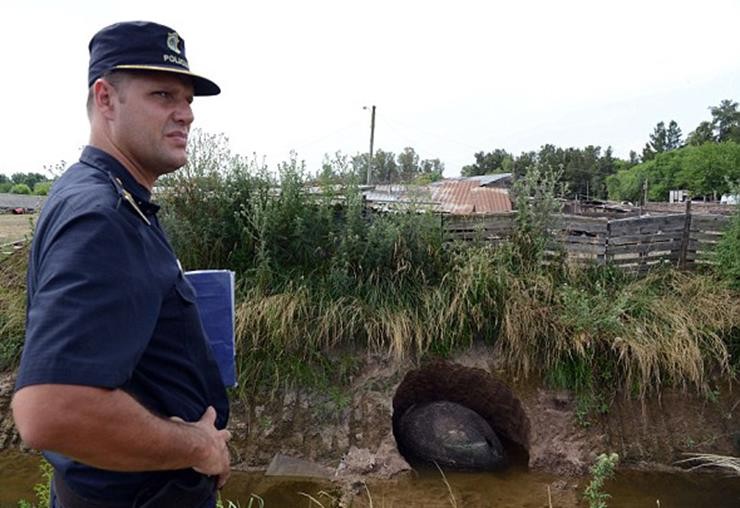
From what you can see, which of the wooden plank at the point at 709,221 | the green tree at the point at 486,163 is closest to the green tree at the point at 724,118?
the green tree at the point at 486,163

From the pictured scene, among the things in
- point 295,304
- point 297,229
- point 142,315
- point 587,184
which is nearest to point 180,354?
point 142,315

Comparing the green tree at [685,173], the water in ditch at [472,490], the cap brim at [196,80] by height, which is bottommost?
the water in ditch at [472,490]

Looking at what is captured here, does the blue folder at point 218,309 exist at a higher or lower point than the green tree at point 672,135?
lower

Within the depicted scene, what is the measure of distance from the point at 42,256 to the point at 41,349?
8.0 inches

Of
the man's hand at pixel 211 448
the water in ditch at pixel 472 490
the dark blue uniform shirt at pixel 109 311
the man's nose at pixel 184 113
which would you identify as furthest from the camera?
the water in ditch at pixel 472 490

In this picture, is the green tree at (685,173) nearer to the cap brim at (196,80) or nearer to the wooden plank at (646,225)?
the wooden plank at (646,225)

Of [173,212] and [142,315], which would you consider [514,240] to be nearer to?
[173,212]

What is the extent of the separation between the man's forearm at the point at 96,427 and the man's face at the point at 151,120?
57cm

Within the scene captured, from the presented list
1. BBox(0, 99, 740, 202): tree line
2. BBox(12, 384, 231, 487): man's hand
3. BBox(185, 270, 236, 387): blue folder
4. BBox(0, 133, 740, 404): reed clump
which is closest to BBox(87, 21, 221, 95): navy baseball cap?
BBox(185, 270, 236, 387): blue folder

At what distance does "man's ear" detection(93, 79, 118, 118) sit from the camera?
1173 millimetres

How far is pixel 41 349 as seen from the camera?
0.87 m

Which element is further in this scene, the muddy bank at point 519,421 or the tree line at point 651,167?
the tree line at point 651,167

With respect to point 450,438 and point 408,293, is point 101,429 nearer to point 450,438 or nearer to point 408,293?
point 450,438

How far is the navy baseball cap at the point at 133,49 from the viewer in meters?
1.16
